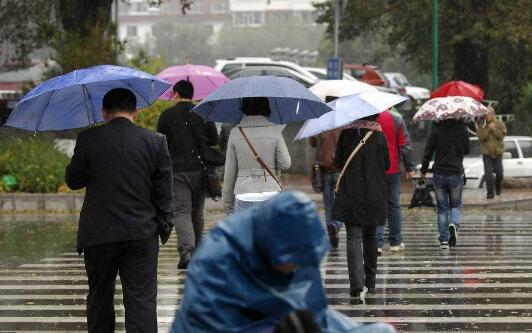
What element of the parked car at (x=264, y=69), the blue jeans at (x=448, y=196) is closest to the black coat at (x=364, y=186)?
the blue jeans at (x=448, y=196)

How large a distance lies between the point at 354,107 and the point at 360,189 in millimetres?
796

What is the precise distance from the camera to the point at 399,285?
41.2 feet

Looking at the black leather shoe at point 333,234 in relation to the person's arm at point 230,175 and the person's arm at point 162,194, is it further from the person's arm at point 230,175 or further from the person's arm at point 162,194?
the person's arm at point 162,194

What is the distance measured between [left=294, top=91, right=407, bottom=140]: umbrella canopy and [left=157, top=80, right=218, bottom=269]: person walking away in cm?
128

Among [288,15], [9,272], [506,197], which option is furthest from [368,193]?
[288,15]

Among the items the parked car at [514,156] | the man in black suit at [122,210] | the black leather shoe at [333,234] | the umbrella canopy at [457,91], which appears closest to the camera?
the man in black suit at [122,210]

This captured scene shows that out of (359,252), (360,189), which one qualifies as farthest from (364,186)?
(359,252)

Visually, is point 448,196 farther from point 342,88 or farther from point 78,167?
point 78,167

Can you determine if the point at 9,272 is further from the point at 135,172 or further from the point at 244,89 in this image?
the point at 135,172

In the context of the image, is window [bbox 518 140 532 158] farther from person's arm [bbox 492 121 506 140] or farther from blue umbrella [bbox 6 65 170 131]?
blue umbrella [bbox 6 65 170 131]

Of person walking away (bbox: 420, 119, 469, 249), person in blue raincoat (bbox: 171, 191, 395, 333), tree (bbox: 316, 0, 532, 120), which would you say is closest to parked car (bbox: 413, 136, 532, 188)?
tree (bbox: 316, 0, 532, 120)

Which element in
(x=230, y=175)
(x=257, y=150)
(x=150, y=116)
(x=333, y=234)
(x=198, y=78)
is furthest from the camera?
(x=150, y=116)

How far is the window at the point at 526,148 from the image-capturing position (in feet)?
106

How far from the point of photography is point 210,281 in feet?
15.5
